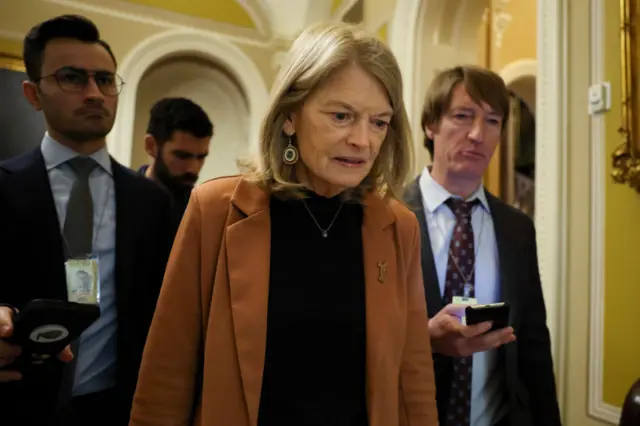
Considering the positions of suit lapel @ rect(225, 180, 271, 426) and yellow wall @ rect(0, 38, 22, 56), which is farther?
yellow wall @ rect(0, 38, 22, 56)

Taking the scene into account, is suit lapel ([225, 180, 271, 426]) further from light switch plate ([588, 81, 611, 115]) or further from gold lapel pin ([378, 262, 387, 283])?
light switch plate ([588, 81, 611, 115])

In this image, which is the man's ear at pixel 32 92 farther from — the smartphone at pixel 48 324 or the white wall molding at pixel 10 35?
the white wall molding at pixel 10 35

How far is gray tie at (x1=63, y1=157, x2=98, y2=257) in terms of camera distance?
1280 millimetres

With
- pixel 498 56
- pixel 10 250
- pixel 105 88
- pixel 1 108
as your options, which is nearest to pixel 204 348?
pixel 10 250

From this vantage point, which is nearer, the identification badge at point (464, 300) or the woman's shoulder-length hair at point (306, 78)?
the woman's shoulder-length hair at point (306, 78)

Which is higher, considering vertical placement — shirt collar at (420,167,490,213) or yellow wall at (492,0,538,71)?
yellow wall at (492,0,538,71)

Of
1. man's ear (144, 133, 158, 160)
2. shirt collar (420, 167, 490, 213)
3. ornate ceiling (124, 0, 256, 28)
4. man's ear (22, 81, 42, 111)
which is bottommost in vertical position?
shirt collar (420, 167, 490, 213)

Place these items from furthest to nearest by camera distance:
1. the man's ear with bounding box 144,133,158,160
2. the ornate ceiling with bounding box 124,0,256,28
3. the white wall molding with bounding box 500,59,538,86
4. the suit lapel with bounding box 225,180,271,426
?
1. the ornate ceiling with bounding box 124,0,256,28
2. the white wall molding with bounding box 500,59,538,86
3. the man's ear with bounding box 144,133,158,160
4. the suit lapel with bounding box 225,180,271,426

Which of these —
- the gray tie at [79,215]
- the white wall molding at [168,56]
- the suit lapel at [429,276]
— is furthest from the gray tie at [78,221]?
the white wall molding at [168,56]

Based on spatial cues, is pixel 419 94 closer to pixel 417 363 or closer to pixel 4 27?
pixel 417 363

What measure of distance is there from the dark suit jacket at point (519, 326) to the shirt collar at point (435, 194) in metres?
0.02

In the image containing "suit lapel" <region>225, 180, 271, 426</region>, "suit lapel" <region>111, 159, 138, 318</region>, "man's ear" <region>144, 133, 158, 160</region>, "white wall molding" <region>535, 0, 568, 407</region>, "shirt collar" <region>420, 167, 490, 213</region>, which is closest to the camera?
"suit lapel" <region>225, 180, 271, 426</region>

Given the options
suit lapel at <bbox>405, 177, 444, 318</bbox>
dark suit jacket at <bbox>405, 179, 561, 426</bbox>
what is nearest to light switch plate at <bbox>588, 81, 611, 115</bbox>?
dark suit jacket at <bbox>405, 179, 561, 426</bbox>

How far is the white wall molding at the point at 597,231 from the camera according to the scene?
194cm
